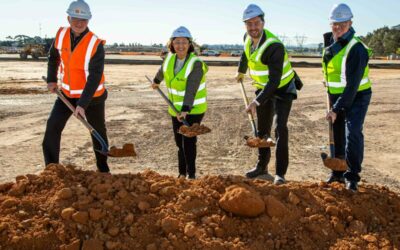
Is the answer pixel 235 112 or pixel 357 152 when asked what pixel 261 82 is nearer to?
pixel 357 152

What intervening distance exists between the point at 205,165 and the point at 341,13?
2.99 meters

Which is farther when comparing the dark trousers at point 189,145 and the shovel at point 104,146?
the dark trousers at point 189,145

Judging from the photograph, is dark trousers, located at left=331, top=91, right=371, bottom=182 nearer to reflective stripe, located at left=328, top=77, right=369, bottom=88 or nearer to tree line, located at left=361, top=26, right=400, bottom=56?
reflective stripe, located at left=328, top=77, right=369, bottom=88

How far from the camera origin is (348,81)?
4.20m

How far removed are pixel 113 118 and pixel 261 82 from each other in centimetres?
571

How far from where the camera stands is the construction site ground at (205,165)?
3307 millimetres

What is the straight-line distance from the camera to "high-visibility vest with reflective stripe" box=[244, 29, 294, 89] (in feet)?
14.9

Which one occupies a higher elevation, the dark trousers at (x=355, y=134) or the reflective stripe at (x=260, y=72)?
the reflective stripe at (x=260, y=72)

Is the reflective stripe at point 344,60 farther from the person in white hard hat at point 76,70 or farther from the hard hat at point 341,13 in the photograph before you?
the person in white hard hat at point 76,70

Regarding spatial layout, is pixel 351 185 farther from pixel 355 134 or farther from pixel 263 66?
pixel 263 66

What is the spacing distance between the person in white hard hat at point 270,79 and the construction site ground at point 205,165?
2.07 ft

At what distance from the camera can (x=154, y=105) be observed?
1194cm

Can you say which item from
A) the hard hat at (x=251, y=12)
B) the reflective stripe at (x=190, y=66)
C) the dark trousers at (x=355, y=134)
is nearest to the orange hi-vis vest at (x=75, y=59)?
the reflective stripe at (x=190, y=66)

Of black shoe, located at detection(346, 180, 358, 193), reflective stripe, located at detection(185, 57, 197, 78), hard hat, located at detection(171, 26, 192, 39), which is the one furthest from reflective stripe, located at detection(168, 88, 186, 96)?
black shoe, located at detection(346, 180, 358, 193)
